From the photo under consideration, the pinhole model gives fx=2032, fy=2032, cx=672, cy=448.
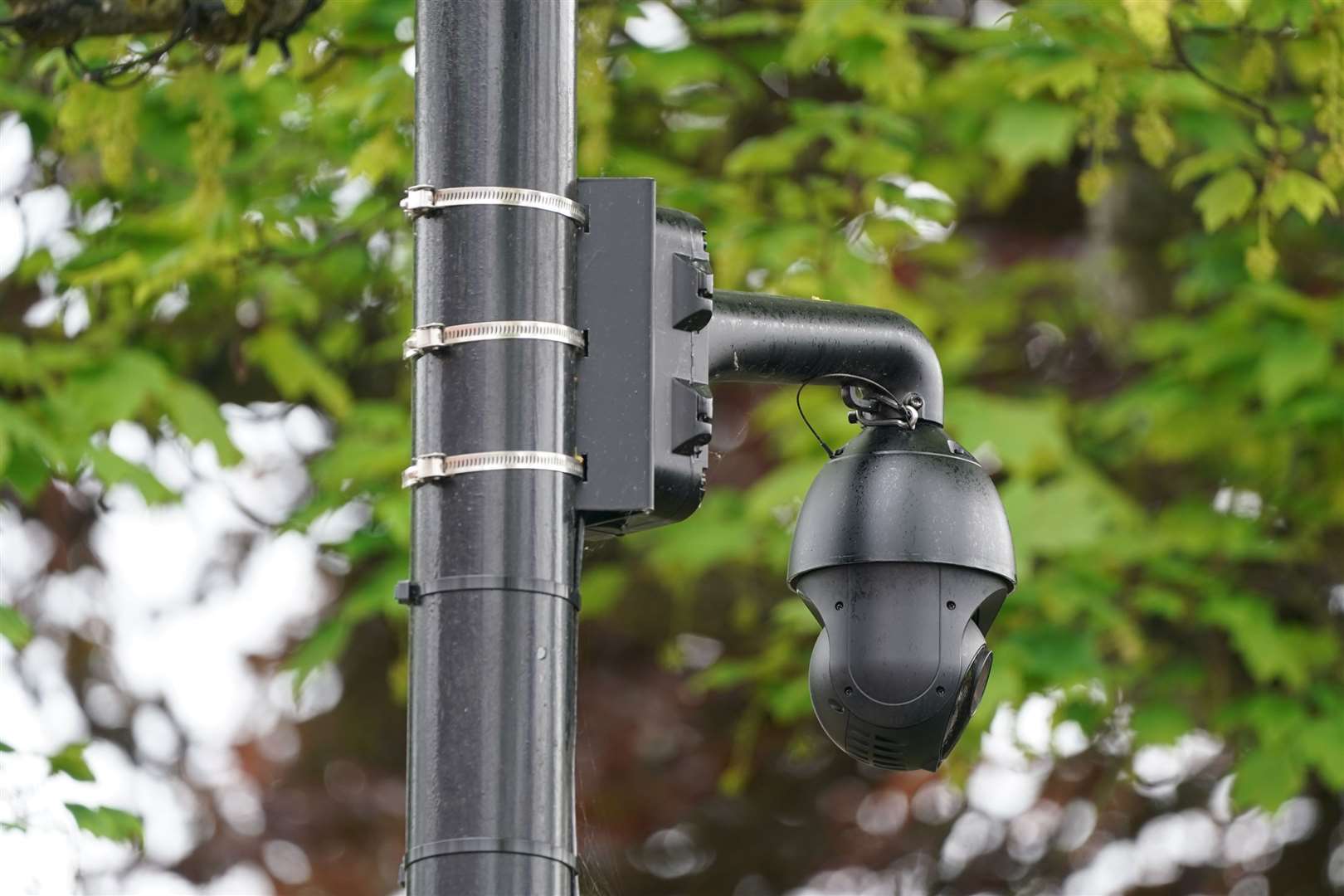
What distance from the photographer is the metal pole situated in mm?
2699

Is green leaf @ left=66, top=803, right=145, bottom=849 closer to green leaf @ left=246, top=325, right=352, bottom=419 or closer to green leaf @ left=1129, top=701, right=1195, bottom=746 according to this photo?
green leaf @ left=246, top=325, right=352, bottom=419

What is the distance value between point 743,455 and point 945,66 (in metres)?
3.67

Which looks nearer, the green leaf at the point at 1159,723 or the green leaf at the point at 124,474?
the green leaf at the point at 124,474

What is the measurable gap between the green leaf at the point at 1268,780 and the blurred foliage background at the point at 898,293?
1 centimetres

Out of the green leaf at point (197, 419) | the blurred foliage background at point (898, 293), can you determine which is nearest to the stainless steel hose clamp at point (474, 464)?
the blurred foliage background at point (898, 293)

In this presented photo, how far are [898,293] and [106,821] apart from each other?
409 centimetres

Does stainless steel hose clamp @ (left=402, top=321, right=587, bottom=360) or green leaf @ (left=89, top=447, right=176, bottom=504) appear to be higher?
green leaf @ (left=89, top=447, right=176, bottom=504)

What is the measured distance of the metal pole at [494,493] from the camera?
8.86ft

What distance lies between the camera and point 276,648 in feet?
44.9

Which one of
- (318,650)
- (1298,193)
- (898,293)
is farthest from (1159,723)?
(318,650)

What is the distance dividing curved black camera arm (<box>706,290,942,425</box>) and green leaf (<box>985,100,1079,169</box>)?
3104mm

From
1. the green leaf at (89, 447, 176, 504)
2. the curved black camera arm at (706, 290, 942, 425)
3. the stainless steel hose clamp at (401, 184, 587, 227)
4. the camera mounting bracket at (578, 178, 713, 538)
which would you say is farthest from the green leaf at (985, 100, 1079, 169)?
the stainless steel hose clamp at (401, 184, 587, 227)

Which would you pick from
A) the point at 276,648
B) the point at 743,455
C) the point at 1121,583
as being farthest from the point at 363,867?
the point at 1121,583

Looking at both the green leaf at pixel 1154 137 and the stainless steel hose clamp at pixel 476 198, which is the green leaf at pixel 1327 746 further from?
the stainless steel hose clamp at pixel 476 198
